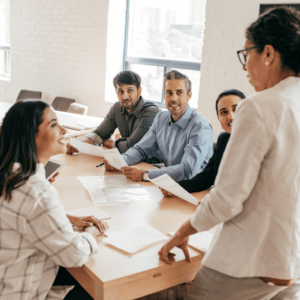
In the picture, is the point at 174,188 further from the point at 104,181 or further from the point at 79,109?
the point at 79,109

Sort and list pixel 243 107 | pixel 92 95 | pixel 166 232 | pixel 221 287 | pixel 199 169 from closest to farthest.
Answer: pixel 243 107 → pixel 221 287 → pixel 166 232 → pixel 199 169 → pixel 92 95

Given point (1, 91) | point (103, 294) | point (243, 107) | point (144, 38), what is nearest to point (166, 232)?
point (103, 294)

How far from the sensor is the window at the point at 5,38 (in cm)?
615

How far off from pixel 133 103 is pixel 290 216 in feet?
6.69

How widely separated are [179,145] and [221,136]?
509 mm

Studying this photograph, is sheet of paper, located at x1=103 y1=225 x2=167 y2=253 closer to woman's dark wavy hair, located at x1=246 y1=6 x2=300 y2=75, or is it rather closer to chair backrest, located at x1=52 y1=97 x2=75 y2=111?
woman's dark wavy hair, located at x1=246 y1=6 x2=300 y2=75

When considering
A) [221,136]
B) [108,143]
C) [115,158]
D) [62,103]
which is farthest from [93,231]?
[62,103]

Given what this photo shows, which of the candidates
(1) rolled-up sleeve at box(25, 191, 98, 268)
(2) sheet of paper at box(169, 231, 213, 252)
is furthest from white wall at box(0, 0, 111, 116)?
(1) rolled-up sleeve at box(25, 191, 98, 268)

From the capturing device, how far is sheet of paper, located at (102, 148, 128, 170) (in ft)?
6.33

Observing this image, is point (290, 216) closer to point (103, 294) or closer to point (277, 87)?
point (277, 87)

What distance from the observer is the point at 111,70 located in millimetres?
4754

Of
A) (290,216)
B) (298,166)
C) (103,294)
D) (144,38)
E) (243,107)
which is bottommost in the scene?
(103,294)

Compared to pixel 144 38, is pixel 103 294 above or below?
below

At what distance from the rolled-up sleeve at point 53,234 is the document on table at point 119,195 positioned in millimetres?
529
